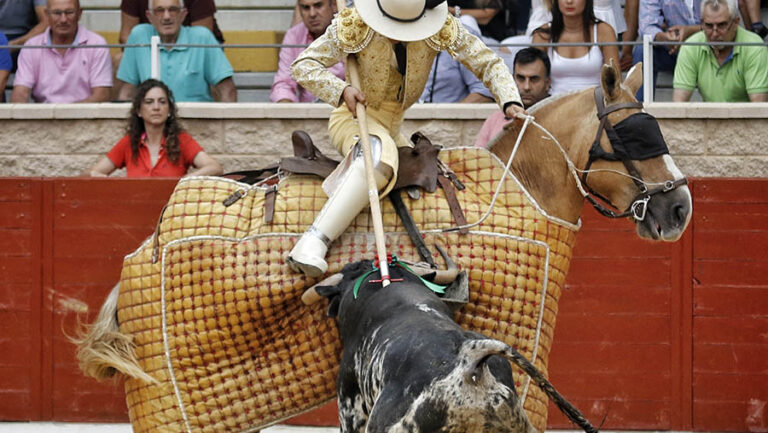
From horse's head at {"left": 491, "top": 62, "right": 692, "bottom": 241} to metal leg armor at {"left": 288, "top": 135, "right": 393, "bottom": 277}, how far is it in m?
0.61

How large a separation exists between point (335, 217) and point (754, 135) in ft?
11.9

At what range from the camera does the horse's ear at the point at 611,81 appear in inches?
186

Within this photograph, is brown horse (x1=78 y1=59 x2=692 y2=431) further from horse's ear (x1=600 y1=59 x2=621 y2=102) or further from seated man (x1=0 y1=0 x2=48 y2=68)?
seated man (x1=0 y1=0 x2=48 y2=68)

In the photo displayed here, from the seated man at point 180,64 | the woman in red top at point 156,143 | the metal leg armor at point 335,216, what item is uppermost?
the seated man at point 180,64

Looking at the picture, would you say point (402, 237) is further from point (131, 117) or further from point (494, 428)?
point (131, 117)

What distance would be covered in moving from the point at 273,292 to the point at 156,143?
2.49 metres

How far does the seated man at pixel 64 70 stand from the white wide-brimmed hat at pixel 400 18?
3588 millimetres

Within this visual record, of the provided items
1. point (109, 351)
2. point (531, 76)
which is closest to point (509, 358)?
point (109, 351)

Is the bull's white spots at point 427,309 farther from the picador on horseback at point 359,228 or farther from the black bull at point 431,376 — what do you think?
the picador on horseback at point 359,228

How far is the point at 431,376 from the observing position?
3549mm

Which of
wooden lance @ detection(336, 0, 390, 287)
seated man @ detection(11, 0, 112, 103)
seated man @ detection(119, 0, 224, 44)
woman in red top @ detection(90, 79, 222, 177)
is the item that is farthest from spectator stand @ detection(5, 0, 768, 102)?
wooden lance @ detection(336, 0, 390, 287)

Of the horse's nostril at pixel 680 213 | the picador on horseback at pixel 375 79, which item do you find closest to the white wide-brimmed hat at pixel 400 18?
the picador on horseback at pixel 375 79

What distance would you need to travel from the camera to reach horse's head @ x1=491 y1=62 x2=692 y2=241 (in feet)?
15.4

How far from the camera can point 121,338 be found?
489 cm
